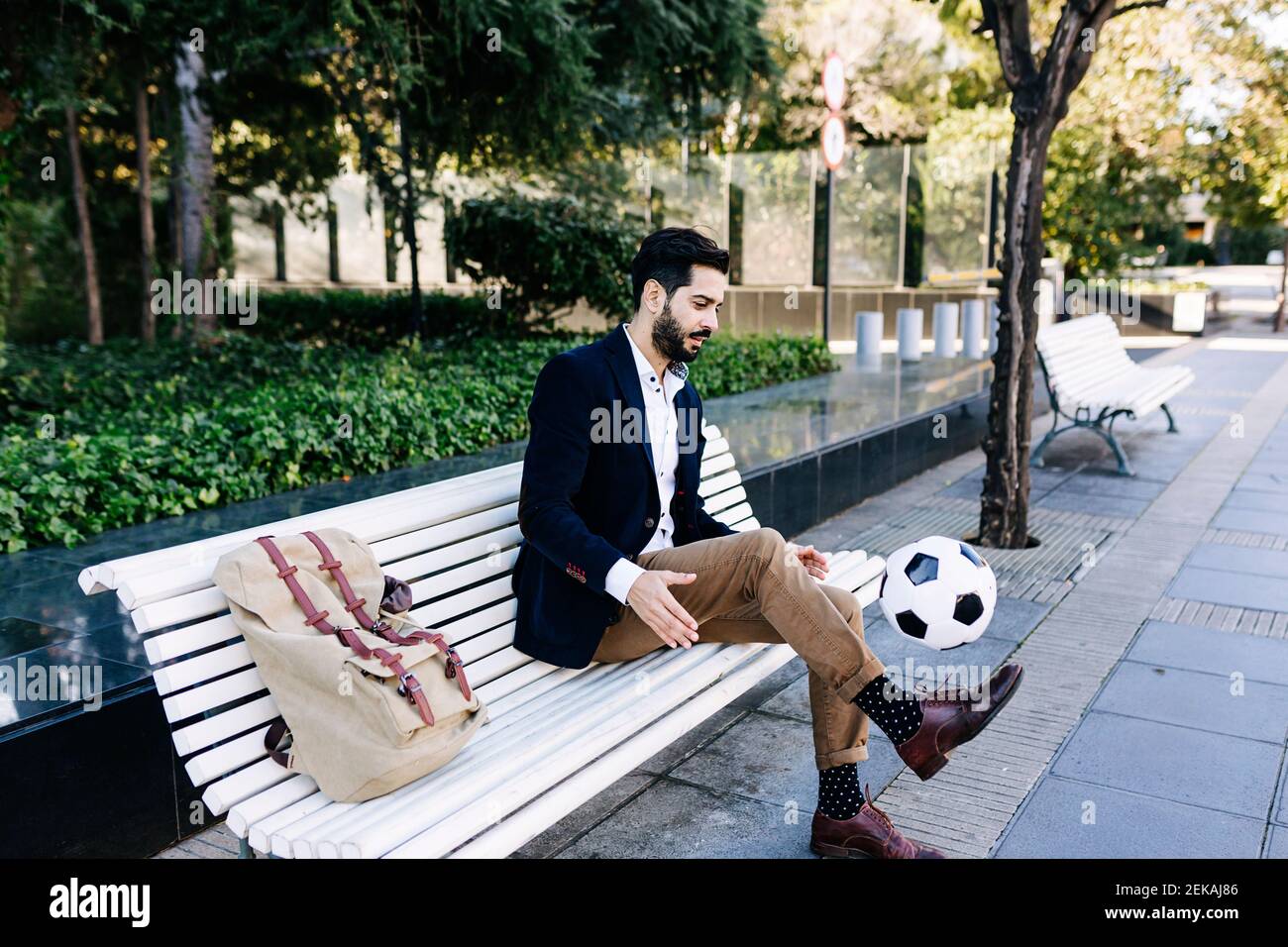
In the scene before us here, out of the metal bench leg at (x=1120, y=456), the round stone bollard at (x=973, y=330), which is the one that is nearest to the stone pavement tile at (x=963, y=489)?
the metal bench leg at (x=1120, y=456)

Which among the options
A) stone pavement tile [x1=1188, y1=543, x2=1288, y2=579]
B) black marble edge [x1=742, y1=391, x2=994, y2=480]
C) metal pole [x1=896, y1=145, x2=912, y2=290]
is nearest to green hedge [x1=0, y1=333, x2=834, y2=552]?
black marble edge [x1=742, y1=391, x2=994, y2=480]

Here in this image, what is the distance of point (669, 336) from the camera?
3.40 meters

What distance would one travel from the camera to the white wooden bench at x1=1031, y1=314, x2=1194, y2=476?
871cm

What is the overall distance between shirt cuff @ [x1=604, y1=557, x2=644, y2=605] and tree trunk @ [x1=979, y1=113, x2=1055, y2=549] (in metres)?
3.90

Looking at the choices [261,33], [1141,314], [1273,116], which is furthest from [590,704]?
[1141,314]

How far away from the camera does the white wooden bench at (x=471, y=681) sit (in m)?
2.48

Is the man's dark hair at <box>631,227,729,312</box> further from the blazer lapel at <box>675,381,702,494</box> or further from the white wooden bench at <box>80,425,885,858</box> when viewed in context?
the white wooden bench at <box>80,425,885,858</box>

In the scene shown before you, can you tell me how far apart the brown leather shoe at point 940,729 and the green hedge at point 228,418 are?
11.8 ft

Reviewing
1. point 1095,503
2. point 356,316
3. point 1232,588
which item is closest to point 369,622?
point 1232,588

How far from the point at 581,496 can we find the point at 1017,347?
152 inches

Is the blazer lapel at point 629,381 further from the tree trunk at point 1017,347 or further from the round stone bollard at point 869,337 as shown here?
the round stone bollard at point 869,337

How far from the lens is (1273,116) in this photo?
18.1 m
